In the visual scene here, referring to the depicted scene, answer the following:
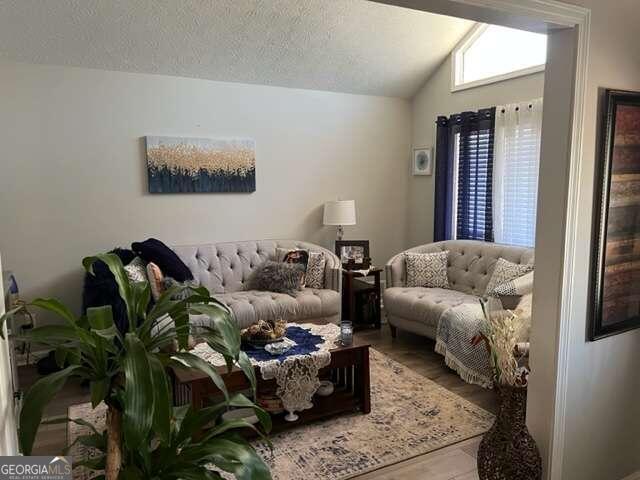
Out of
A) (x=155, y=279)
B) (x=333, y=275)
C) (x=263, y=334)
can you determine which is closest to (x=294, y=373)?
(x=263, y=334)

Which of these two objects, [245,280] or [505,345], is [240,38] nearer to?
[245,280]

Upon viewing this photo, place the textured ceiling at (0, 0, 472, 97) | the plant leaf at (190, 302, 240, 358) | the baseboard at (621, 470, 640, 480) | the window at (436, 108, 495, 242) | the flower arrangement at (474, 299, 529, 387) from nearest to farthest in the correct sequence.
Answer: the plant leaf at (190, 302, 240, 358) < the flower arrangement at (474, 299, 529, 387) < the baseboard at (621, 470, 640, 480) < the textured ceiling at (0, 0, 472, 97) < the window at (436, 108, 495, 242)

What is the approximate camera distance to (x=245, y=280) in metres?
4.52

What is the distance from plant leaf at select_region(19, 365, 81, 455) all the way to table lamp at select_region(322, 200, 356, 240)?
3888mm

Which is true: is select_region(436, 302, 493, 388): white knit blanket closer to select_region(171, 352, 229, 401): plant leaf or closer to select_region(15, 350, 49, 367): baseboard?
select_region(171, 352, 229, 401): plant leaf

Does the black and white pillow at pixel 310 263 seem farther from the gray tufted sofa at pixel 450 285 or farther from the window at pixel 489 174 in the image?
the window at pixel 489 174

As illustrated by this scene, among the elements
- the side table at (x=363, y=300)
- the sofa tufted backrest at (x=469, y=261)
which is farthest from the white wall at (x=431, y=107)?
the side table at (x=363, y=300)

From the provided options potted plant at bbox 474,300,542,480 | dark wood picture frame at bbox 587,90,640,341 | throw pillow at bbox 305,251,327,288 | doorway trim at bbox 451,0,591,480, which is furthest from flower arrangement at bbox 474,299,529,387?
throw pillow at bbox 305,251,327,288

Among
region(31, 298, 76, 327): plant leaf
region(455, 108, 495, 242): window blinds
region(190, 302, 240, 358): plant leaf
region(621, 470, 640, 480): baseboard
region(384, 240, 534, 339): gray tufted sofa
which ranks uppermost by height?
region(455, 108, 495, 242): window blinds

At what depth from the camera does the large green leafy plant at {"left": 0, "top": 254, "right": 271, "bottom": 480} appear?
1017 millimetres

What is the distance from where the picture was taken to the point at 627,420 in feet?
7.32

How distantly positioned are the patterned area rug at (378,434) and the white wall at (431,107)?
2.46 metres

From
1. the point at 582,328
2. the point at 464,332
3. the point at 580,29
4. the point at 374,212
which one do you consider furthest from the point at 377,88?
the point at 582,328

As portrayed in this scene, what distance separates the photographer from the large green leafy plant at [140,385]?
102cm
